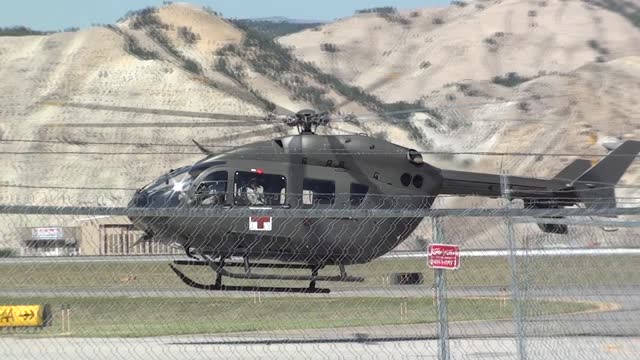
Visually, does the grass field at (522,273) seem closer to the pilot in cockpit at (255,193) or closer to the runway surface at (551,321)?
the runway surface at (551,321)

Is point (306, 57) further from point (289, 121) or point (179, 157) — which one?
point (289, 121)

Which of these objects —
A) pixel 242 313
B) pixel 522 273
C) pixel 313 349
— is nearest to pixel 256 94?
pixel 242 313

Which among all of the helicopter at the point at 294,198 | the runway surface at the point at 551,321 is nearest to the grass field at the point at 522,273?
the runway surface at the point at 551,321

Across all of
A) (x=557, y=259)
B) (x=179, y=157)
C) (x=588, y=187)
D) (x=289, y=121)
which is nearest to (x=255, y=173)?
(x=289, y=121)

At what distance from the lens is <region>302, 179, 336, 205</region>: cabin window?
18062mm

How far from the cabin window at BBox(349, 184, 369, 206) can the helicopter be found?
0.02m

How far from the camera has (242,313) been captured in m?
20.7

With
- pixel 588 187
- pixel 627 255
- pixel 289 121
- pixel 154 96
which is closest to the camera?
pixel 627 255

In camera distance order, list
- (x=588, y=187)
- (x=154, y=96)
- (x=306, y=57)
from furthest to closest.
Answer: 1. (x=306, y=57)
2. (x=154, y=96)
3. (x=588, y=187)

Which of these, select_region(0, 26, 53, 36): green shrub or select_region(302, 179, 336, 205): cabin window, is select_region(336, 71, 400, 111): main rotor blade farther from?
select_region(302, 179, 336, 205): cabin window

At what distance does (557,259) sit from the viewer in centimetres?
1493

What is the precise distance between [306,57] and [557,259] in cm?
12503

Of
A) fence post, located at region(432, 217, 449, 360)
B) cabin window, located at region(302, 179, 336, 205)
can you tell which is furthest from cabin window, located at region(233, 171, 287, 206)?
fence post, located at region(432, 217, 449, 360)

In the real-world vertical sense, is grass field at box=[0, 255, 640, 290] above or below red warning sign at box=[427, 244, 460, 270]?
below
